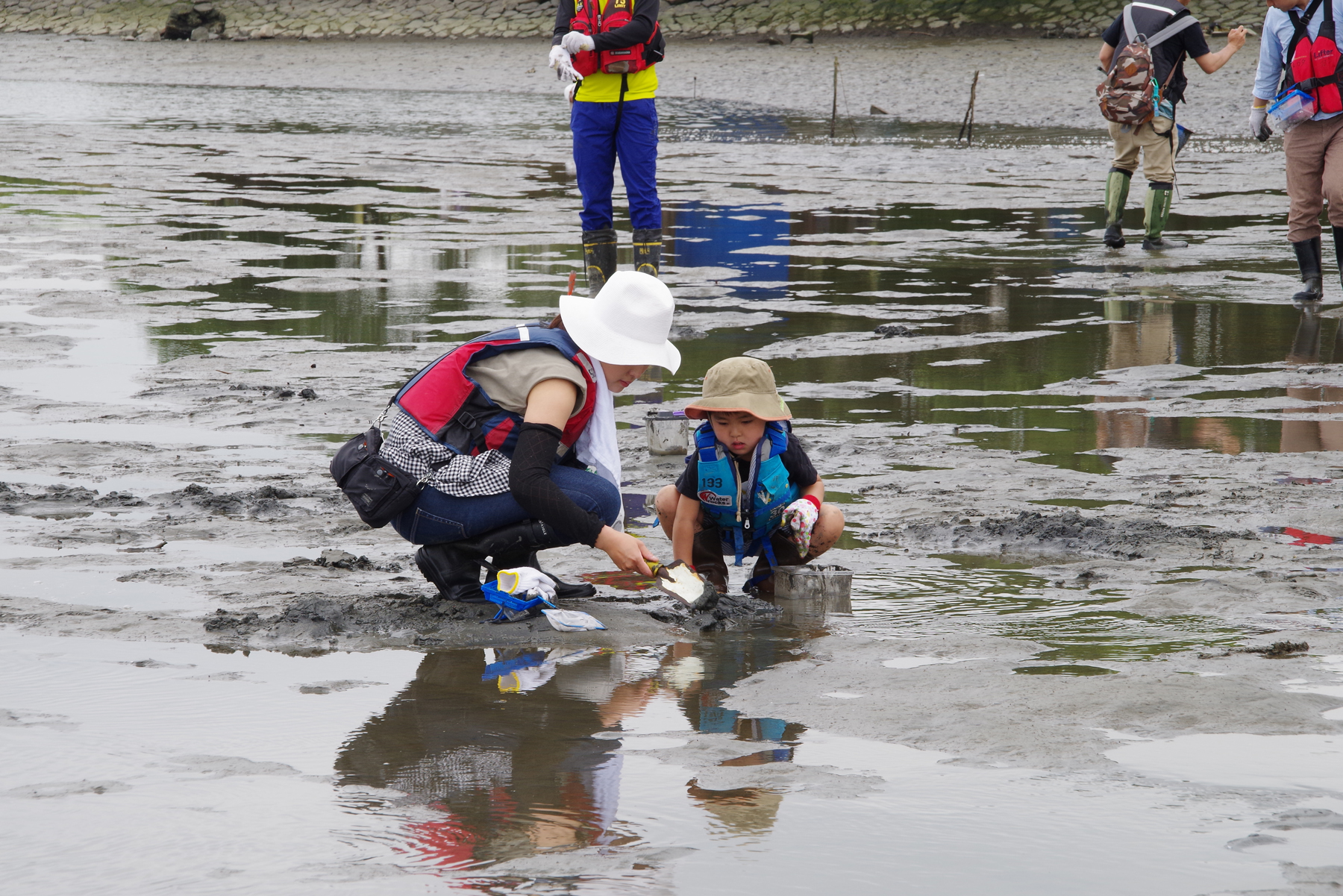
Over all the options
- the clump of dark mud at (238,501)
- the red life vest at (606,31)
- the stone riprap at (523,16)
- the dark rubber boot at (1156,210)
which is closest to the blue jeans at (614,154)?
the red life vest at (606,31)

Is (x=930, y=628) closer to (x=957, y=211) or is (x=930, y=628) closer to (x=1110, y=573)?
(x=1110, y=573)

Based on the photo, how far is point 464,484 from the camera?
4.12 m

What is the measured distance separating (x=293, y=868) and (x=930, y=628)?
200cm

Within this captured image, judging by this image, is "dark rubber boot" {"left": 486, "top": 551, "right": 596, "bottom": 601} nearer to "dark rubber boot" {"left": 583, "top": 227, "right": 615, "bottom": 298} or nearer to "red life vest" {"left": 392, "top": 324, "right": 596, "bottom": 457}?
"red life vest" {"left": 392, "top": 324, "right": 596, "bottom": 457}

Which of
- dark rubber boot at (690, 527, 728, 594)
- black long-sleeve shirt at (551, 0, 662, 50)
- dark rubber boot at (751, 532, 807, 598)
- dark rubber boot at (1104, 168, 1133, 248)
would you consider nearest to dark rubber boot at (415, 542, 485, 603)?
dark rubber boot at (690, 527, 728, 594)

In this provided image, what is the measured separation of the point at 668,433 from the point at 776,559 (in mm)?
1395

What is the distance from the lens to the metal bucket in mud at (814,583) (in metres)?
4.15

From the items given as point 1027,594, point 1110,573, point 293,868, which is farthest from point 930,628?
point 293,868

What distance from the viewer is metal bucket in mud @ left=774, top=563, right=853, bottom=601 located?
4.15 metres

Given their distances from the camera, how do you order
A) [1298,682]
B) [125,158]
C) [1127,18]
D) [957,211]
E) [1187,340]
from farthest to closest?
[125,158], [957,211], [1127,18], [1187,340], [1298,682]

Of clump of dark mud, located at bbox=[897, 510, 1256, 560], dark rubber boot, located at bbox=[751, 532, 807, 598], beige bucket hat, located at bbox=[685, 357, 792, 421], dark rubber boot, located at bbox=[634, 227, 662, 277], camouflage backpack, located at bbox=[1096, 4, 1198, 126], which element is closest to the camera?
beige bucket hat, located at bbox=[685, 357, 792, 421]

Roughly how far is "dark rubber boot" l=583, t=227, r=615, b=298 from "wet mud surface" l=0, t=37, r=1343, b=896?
0.40 m

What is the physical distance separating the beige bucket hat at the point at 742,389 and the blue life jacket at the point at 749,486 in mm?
121

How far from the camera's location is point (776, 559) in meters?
4.54
